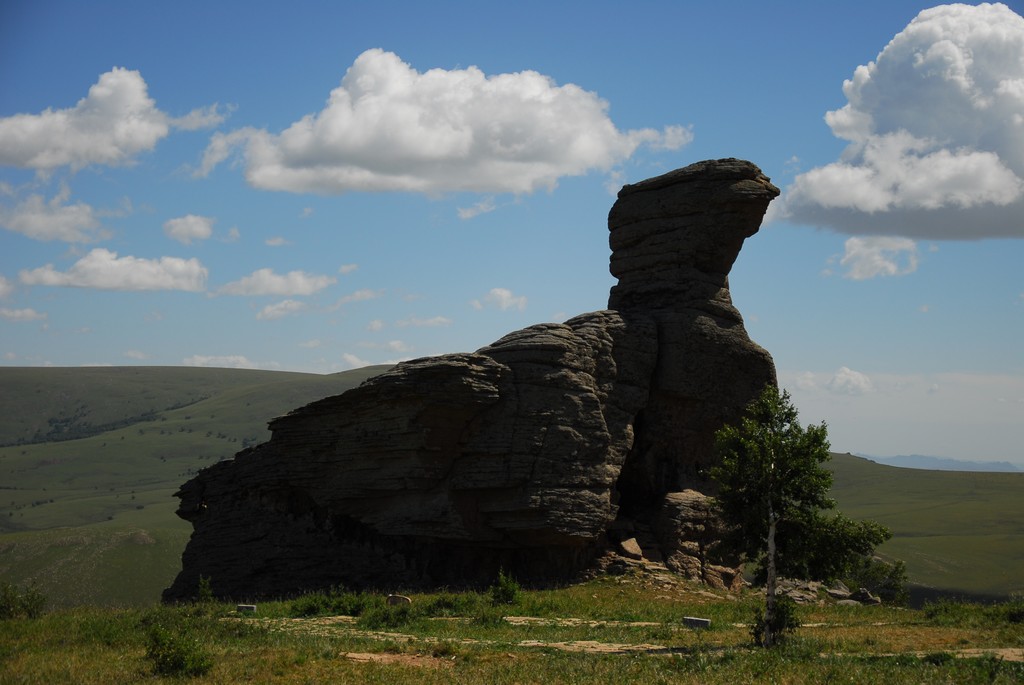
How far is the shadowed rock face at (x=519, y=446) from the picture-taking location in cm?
3875

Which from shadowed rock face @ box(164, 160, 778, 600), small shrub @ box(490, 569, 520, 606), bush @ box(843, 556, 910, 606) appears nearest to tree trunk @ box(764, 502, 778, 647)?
small shrub @ box(490, 569, 520, 606)

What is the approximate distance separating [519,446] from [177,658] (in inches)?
759

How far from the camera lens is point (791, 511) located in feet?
85.1

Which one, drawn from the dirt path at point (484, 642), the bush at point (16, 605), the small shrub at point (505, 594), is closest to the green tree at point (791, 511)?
the dirt path at point (484, 642)

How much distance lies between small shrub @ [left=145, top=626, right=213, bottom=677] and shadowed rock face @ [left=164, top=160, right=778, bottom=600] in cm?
1740

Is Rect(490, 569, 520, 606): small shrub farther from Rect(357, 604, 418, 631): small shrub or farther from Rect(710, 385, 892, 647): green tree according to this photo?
Rect(710, 385, 892, 647): green tree

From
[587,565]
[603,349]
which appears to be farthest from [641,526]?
[603,349]

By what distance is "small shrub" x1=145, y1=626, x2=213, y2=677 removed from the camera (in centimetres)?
2108

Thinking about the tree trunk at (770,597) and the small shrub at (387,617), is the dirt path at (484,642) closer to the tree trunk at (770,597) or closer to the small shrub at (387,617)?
the small shrub at (387,617)

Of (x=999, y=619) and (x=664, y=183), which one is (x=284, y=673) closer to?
(x=999, y=619)

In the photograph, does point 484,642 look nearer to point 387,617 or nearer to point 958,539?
point 387,617

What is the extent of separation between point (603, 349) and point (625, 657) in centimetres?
1932

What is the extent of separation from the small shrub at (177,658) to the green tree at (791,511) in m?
13.5

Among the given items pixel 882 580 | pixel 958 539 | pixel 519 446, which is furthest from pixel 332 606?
pixel 958 539
